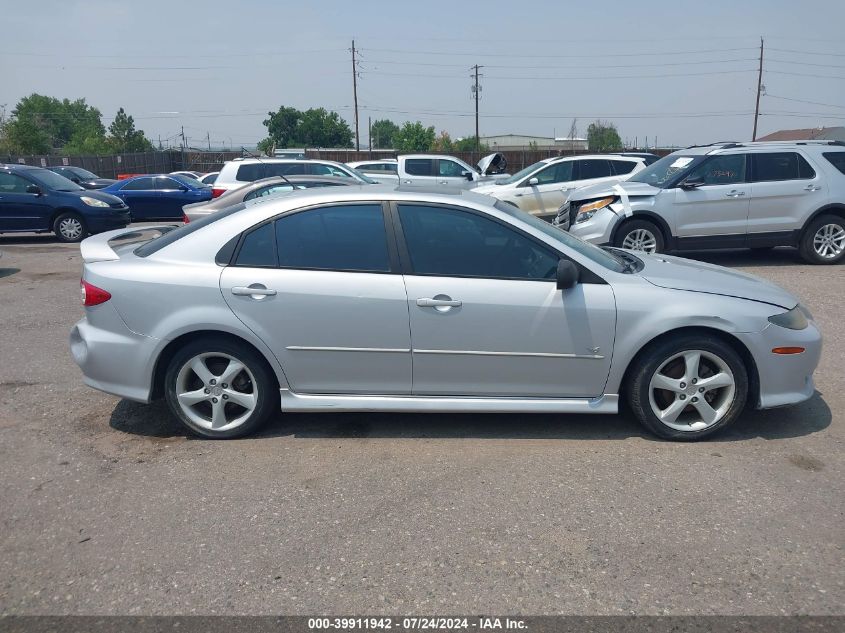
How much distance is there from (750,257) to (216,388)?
31.4 feet

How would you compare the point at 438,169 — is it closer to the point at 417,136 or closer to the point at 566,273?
the point at 566,273

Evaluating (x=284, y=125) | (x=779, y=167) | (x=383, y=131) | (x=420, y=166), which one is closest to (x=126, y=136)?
(x=284, y=125)

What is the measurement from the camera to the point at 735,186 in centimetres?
998

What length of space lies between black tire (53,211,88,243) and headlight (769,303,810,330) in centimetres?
1371

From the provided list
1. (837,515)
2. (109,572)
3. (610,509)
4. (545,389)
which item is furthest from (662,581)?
(109,572)

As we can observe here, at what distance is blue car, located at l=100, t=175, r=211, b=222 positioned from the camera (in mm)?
20406

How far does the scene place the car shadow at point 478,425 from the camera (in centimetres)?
460

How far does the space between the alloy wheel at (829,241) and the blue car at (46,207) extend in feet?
43.0

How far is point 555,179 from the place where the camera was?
14.2 m

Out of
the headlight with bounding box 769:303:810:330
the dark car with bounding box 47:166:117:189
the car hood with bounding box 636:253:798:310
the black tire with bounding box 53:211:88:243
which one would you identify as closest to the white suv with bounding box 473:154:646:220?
the black tire with bounding box 53:211:88:243

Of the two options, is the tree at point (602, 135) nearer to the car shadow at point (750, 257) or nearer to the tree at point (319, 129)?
the tree at point (319, 129)

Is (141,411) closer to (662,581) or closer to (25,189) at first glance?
(662,581)

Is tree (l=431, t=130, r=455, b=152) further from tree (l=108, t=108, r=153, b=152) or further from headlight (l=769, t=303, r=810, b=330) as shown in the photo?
headlight (l=769, t=303, r=810, b=330)

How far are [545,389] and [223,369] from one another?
2.05 m
